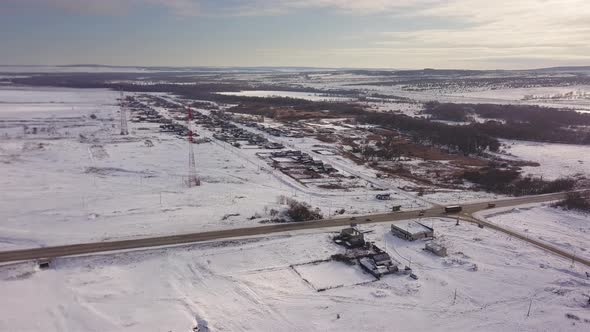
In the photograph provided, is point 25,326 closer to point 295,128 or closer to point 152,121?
point 295,128

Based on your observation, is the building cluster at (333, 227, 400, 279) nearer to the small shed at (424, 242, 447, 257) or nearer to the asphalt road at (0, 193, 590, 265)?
the asphalt road at (0, 193, 590, 265)

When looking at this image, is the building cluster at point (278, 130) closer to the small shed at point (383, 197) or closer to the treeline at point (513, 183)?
the treeline at point (513, 183)

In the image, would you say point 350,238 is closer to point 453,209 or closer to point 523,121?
point 453,209

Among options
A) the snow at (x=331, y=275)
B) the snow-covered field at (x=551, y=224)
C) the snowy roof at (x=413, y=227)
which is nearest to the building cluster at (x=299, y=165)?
the snowy roof at (x=413, y=227)

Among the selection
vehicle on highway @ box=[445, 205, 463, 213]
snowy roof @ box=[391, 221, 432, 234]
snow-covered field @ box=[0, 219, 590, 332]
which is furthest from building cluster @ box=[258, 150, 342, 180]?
snow-covered field @ box=[0, 219, 590, 332]

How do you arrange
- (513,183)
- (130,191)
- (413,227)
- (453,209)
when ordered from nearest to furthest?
(413,227)
(453,209)
(130,191)
(513,183)

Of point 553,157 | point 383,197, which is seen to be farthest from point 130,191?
point 553,157
